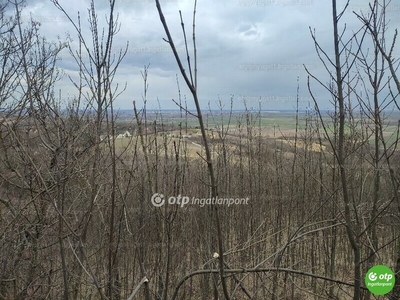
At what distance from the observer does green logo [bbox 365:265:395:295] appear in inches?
75.7

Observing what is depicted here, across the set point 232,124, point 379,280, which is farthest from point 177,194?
point 232,124

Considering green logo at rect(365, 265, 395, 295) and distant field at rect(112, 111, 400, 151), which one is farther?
distant field at rect(112, 111, 400, 151)

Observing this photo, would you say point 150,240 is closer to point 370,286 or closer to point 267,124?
point 370,286

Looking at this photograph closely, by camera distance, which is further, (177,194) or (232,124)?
(232,124)

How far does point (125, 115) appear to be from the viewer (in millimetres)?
3025

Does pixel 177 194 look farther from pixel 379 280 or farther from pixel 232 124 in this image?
pixel 232 124

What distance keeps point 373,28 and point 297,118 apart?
3.17m

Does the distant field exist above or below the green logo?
above

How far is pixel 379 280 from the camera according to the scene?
197 centimetres

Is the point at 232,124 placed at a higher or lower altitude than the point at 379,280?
higher

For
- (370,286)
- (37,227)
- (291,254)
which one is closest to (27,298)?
(37,227)

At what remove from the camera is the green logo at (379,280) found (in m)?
1.92

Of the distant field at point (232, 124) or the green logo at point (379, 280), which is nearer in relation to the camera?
the green logo at point (379, 280)

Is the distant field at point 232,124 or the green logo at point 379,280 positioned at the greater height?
the distant field at point 232,124
